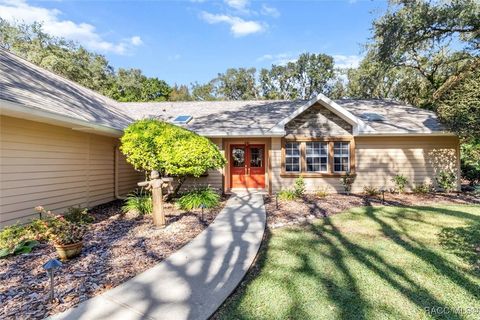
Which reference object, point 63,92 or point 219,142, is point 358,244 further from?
point 63,92

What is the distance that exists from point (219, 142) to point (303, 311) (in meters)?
8.16

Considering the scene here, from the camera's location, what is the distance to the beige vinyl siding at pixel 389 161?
33.8 feet

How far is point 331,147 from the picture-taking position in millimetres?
10406

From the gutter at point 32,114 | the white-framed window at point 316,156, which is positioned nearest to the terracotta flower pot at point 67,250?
the gutter at point 32,114

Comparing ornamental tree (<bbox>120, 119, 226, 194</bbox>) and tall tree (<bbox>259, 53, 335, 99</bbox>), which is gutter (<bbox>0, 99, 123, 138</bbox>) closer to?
ornamental tree (<bbox>120, 119, 226, 194</bbox>)

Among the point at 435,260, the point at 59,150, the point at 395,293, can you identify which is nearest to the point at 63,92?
the point at 59,150

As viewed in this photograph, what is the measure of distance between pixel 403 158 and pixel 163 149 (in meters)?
9.02

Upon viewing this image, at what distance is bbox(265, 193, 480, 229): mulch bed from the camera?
6.93 metres

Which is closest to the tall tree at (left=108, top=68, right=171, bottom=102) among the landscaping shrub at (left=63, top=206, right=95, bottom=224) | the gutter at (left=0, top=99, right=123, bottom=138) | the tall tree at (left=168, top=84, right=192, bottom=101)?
the tall tree at (left=168, top=84, right=192, bottom=101)

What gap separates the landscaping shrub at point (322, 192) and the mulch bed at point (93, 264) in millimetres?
4714

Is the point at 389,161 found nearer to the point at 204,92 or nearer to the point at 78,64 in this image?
the point at 78,64

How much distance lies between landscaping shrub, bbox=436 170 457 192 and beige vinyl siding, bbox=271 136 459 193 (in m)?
0.20

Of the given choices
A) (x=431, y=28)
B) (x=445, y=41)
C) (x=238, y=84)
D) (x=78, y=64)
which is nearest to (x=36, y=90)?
(x=431, y=28)

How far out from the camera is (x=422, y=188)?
33.2 ft
